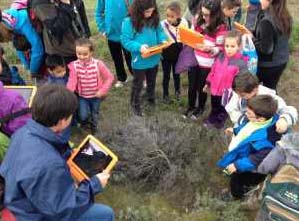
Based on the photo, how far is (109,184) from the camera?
477 centimetres

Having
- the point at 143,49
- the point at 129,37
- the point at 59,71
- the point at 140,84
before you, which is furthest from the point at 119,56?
the point at 59,71

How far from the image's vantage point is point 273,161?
3736 mm

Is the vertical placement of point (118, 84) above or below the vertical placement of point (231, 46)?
below

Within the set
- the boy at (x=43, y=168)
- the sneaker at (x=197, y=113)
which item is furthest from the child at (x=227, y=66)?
the boy at (x=43, y=168)

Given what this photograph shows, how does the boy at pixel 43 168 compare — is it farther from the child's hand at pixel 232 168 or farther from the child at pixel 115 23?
the child at pixel 115 23

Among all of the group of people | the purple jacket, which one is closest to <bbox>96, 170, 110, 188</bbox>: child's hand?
the group of people

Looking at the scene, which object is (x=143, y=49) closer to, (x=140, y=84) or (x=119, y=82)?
(x=140, y=84)

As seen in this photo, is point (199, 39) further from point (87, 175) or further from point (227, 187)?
point (87, 175)

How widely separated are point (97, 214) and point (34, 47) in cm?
259

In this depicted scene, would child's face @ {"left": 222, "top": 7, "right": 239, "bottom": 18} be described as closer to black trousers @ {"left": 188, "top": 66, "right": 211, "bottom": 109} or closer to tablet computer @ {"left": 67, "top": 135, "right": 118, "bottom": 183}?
black trousers @ {"left": 188, "top": 66, "right": 211, "bottom": 109}

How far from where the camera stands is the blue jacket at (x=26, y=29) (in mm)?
5250

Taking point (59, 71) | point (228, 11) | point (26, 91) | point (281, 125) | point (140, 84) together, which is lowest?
point (140, 84)

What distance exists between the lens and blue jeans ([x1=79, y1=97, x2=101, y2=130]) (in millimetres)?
5332

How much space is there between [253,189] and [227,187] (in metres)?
0.41
